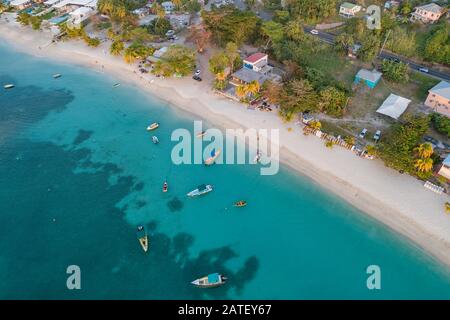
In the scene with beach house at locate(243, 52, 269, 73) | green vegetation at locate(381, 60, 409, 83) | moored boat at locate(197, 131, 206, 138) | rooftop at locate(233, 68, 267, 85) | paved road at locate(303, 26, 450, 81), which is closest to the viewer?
moored boat at locate(197, 131, 206, 138)

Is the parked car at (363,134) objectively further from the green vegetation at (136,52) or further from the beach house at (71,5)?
the beach house at (71,5)

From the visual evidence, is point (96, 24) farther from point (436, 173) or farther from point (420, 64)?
point (436, 173)

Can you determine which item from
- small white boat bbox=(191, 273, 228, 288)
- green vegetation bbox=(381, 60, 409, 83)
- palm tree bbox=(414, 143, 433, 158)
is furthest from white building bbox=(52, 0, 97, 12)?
palm tree bbox=(414, 143, 433, 158)

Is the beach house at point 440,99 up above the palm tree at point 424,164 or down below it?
above

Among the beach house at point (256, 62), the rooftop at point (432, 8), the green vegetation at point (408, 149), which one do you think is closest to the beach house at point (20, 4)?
the beach house at point (256, 62)

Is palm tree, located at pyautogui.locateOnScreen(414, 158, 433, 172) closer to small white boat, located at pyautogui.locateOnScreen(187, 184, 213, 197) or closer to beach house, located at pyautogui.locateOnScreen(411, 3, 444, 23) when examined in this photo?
small white boat, located at pyautogui.locateOnScreen(187, 184, 213, 197)
